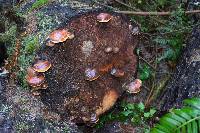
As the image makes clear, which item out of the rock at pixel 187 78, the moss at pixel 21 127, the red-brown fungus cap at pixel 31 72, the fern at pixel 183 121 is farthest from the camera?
the rock at pixel 187 78

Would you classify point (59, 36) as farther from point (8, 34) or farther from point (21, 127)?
point (21, 127)

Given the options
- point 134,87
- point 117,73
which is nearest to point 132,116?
point 134,87

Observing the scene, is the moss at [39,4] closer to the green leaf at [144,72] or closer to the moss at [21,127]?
the moss at [21,127]

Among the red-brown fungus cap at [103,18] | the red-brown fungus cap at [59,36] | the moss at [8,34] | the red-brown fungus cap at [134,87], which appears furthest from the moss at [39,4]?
the red-brown fungus cap at [134,87]

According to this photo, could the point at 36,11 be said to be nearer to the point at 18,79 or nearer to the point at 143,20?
the point at 18,79

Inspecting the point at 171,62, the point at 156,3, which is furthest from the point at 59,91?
the point at 156,3
